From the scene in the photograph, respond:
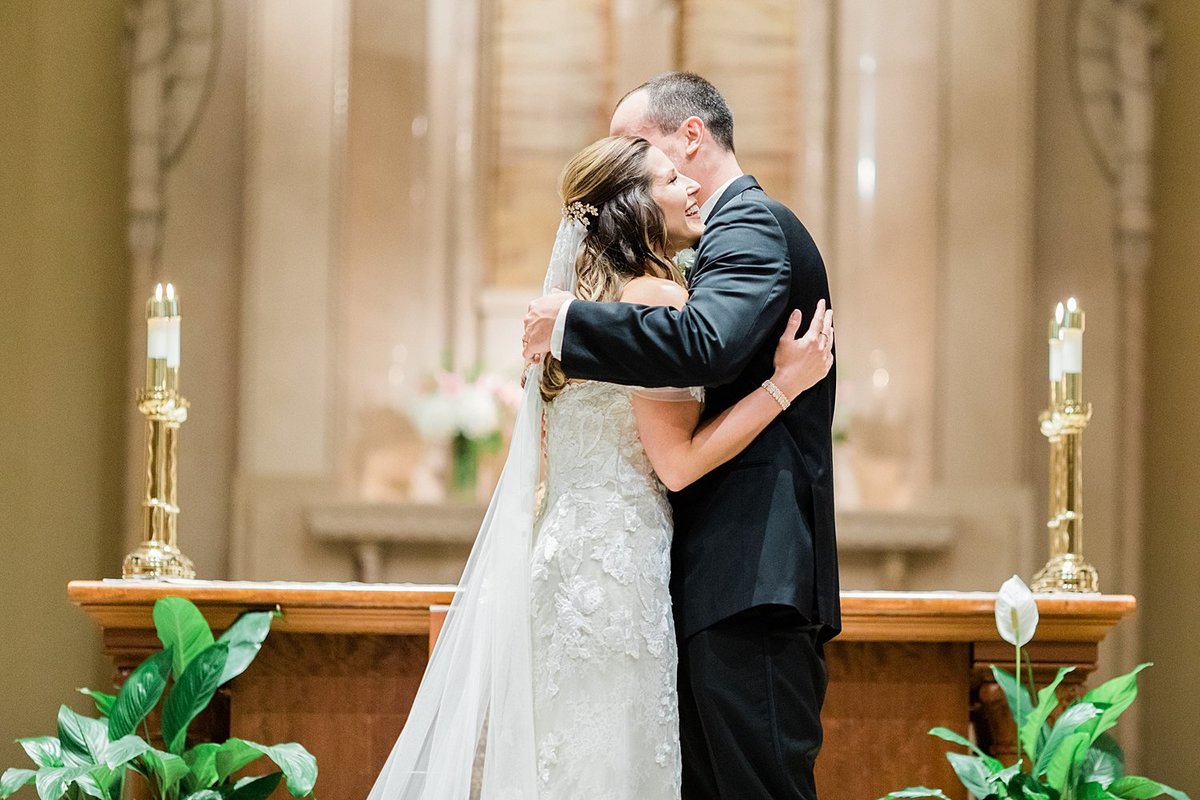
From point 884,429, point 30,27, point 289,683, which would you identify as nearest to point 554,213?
point 884,429

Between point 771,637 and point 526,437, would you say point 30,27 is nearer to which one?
point 526,437

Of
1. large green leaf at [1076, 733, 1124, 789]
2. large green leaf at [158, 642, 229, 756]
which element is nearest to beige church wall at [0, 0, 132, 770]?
large green leaf at [158, 642, 229, 756]

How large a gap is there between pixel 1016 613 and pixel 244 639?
1.82 meters

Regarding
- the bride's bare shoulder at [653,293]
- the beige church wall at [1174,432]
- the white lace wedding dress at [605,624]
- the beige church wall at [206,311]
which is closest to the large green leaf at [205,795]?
the white lace wedding dress at [605,624]

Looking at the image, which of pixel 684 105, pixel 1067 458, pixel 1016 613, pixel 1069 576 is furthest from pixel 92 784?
pixel 1067 458

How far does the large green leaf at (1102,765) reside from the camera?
11.4 feet

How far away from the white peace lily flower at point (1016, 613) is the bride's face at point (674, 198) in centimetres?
111

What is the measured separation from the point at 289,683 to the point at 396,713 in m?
0.29

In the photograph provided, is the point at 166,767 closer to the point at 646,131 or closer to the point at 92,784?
the point at 92,784

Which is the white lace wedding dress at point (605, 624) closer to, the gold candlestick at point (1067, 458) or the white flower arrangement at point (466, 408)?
the gold candlestick at point (1067, 458)

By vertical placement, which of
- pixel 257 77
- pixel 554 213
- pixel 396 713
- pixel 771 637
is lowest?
pixel 396 713

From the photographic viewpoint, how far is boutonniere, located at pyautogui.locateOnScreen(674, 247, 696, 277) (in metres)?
3.26

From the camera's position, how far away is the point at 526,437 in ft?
10.2

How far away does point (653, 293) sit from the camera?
299cm
